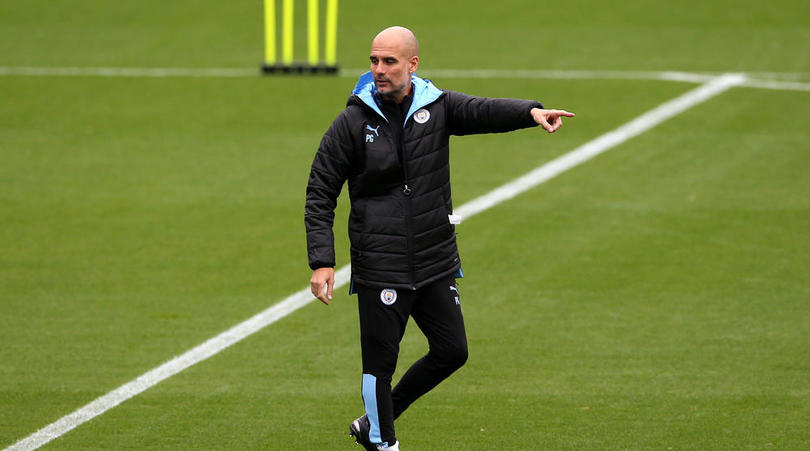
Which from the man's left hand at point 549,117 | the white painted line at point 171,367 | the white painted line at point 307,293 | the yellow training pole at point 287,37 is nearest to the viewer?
the man's left hand at point 549,117

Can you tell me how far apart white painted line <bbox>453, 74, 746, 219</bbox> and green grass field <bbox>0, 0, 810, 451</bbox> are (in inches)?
7.5

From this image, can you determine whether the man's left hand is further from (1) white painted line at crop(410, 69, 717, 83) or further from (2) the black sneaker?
(1) white painted line at crop(410, 69, 717, 83)

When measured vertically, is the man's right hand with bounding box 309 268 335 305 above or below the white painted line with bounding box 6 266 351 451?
above

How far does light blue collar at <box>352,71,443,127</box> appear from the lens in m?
6.48

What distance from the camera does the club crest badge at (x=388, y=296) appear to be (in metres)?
6.53

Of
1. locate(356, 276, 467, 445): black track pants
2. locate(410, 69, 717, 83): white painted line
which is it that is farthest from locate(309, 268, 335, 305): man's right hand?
locate(410, 69, 717, 83): white painted line

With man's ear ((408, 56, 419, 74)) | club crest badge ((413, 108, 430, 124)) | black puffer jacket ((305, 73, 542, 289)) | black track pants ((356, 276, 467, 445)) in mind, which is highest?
man's ear ((408, 56, 419, 74))

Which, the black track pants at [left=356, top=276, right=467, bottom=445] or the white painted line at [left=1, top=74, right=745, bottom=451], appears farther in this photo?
the white painted line at [left=1, top=74, right=745, bottom=451]

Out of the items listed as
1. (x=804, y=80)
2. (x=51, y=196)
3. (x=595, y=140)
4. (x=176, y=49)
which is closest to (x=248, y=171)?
(x=51, y=196)

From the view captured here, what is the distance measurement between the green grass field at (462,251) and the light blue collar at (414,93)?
197cm

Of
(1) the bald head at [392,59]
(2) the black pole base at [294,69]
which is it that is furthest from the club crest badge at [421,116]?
(2) the black pole base at [294,69]

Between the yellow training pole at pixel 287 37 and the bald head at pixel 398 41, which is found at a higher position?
the bald head at pixel 398 41

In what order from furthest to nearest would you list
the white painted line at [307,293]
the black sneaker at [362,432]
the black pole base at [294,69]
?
the black pole base at [294,69], the white painted line at [307,293], the black sneaker at [362,432]

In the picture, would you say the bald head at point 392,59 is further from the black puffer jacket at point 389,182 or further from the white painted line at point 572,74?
the white painted line at point 572,74
